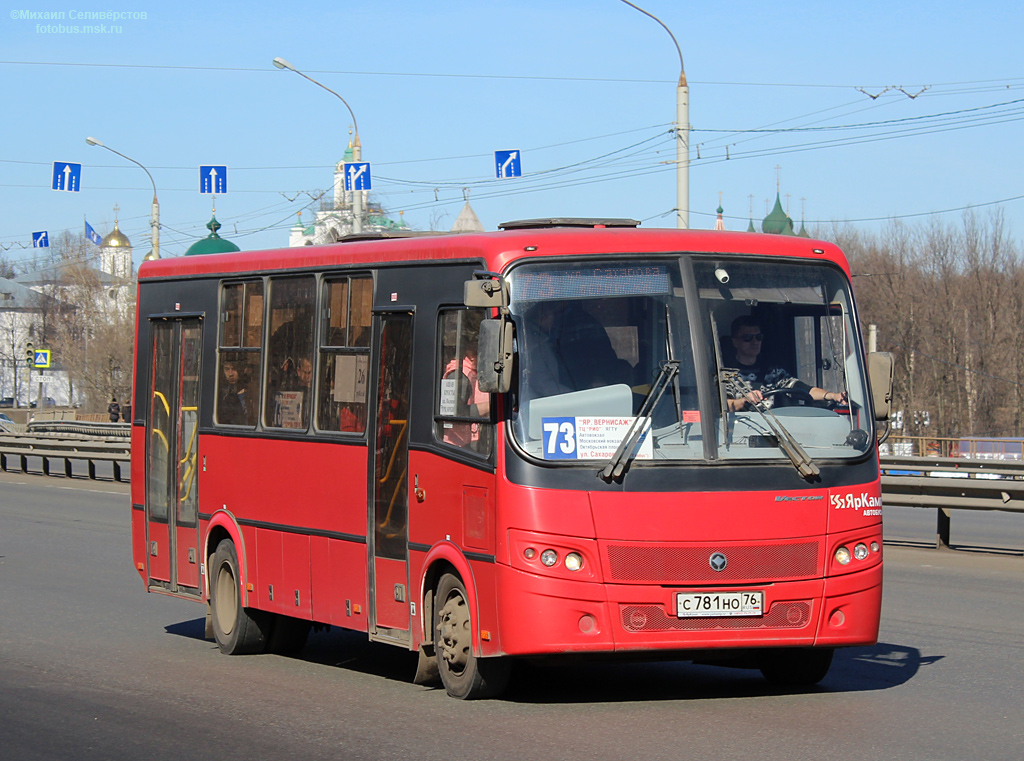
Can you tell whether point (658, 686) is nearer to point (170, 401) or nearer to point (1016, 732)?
point (1016, 732)

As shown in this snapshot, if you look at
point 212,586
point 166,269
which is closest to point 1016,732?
point 212,586

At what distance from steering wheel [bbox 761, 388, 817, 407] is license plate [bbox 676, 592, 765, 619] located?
3.41 feet

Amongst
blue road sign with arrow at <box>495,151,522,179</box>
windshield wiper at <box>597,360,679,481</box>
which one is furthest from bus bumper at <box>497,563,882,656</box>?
blue road sign with arrow at <box>495,151,522,179</box>

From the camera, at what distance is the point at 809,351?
7.95 m

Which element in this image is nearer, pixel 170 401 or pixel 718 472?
pixel 718 472

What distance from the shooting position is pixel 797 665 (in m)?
8.26

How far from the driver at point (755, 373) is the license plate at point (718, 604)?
96cm

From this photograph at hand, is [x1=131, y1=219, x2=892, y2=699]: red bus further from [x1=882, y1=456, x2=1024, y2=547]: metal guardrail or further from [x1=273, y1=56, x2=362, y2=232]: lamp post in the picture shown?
[x1=273, y1=56, x2=362, y2=232]: lamp post

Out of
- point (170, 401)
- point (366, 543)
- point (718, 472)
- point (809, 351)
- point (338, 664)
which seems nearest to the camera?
point (718, 472)

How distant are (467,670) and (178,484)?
425 cm

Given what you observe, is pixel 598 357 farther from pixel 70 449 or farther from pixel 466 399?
pixel 70 449

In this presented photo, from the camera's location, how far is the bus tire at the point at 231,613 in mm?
10367

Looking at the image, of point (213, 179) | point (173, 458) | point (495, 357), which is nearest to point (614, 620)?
point (495, 357)

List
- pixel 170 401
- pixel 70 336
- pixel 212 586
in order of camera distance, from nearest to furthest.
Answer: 1. pixel 212 586
2. pixel 170 401
3. pixel 70 336
